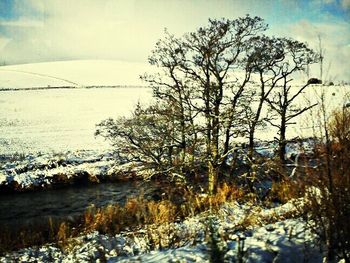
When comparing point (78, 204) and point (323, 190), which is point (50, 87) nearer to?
point (78, 204)

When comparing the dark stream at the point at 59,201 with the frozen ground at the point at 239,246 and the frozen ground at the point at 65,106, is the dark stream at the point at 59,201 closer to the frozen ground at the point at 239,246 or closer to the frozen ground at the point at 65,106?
the frozen ground at the point at 65,106

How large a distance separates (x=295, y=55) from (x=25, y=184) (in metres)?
18.1

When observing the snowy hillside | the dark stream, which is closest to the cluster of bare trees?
the dark stream

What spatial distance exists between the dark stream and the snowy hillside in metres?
36.4

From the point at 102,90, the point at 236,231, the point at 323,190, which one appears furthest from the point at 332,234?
the point at 102,90

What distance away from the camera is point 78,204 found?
17484mm

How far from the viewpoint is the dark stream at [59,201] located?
15555mm

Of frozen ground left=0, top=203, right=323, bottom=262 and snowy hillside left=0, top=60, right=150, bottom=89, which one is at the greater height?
snowy hillside left=0, top=60, right=150, bottom=89

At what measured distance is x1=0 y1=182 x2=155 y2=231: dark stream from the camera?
15.6 meters

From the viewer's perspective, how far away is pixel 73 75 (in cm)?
6241

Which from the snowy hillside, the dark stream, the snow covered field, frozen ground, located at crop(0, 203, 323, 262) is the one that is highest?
the snowy hillside

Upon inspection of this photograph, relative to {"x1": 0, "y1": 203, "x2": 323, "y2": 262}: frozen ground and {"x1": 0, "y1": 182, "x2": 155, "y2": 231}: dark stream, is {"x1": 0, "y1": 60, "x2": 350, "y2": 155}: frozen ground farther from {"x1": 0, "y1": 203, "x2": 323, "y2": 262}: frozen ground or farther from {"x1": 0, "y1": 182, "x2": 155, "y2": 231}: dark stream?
{"x1": 0, "y1": 203, "x2": 323, "y2": 262}: frozen ground

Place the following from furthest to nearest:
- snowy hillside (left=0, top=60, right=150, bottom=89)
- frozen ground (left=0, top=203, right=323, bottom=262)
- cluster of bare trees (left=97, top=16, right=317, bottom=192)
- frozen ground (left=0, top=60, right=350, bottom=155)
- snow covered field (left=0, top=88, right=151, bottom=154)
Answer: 1. snowy hillside (left=0, top=60, right=150, bottom=89)
2. frozen ground (left=0, top=60, right=350, bottom=155)
3. snow covered field (left=0, top=88, right=151, bottom=154)
4. cluster of bare trees (left=97, top=16, right=317, bottom=192)
5. frozen ground (left=0, top=203, right=323, bottom=262)

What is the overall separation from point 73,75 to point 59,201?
48099 mm
